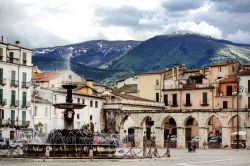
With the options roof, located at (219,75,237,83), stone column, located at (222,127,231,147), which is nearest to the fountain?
stone column, located at (222,127,231,147)

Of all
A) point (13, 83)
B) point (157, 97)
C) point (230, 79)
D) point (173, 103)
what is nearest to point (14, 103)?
point (13, 83)

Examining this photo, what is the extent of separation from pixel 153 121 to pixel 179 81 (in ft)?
69.5

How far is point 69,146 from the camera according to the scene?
42.2 metres

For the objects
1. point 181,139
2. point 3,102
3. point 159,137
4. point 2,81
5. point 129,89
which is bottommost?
point 181,139

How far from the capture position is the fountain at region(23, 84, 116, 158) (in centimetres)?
4191

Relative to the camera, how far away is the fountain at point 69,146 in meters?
41.9

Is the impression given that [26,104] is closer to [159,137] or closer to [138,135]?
[138,135]

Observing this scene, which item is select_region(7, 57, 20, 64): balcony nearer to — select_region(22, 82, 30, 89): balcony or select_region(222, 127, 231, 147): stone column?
select_region(22, 82, 30, 89): balcony

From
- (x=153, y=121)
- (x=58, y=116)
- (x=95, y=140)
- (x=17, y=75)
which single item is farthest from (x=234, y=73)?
(x=95, y=140)

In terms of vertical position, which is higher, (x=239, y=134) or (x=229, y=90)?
(x=229, y=90)

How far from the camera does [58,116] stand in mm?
91000

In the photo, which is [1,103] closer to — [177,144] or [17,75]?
[17,75]

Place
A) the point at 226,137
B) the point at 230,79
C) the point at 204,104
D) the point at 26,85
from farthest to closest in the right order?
1. the point at 204,104
2. the point at 230,79
3. the point at 226,137
4. the point at 26,85

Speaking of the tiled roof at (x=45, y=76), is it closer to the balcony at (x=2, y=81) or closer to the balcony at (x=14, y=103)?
the balcony at (x=14, y=103)
